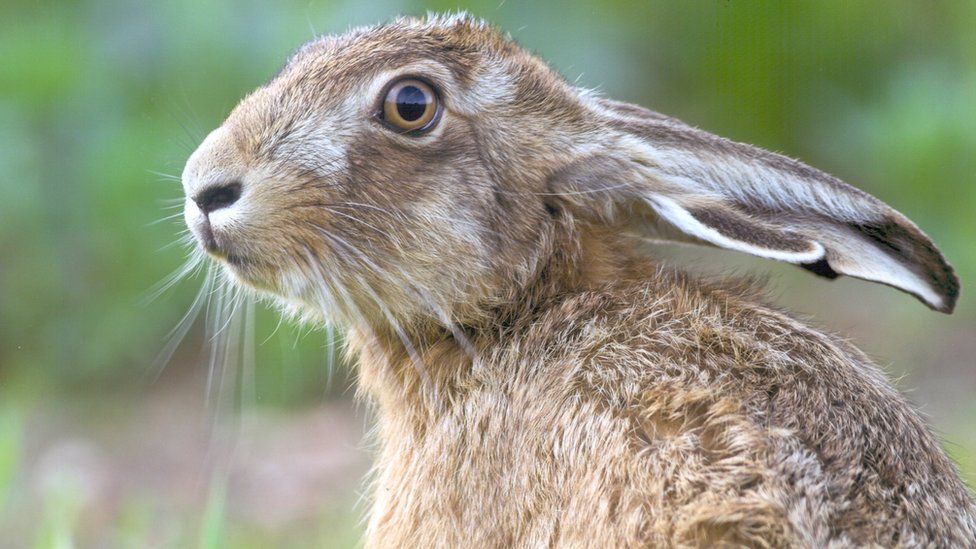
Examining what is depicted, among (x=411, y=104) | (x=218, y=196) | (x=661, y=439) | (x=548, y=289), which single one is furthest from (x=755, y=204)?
(x=218, y=196)

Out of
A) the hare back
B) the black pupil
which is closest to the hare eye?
the black pupil

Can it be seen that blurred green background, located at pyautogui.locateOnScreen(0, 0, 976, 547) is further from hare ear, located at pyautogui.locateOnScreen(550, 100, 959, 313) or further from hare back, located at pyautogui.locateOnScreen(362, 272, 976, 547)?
hare ear, located at pyautogui.locateOnScreen(550, 100, 959, 313)

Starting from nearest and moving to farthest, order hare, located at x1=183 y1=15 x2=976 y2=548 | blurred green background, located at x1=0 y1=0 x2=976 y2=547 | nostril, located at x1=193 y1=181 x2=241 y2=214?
hare, located at x1=183 y1=15 x2=976 y2=548 < nostril, located at x1=193 y1=181 x2=241 y2=214 < blurred green background, located at x1=0 y1=0 x2=976 y2=547

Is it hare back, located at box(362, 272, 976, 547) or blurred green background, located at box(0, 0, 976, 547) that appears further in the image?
blurred green background, located at box(0, 0, 976, 547)

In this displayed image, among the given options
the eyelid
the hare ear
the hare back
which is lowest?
the hare back

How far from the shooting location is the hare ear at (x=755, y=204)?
280 centimetres

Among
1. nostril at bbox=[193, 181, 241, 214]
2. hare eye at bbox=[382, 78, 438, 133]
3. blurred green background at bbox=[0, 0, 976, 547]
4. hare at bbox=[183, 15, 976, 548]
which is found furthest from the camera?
blurred green background at bbox=[0, 0, 976, 547]

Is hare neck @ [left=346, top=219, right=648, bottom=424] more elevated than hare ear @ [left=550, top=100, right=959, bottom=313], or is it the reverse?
hare ear @ [left=550, top=100, right=959, bottom=313]

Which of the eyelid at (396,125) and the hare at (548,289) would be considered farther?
the eyelid at (396,125)

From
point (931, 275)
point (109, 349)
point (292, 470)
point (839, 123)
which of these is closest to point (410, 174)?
point (931, 275)

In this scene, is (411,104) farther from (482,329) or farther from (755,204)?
(755,204)

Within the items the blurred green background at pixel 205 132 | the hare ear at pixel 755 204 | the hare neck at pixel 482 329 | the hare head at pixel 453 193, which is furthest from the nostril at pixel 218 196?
the blurred green background at pixel 205 132

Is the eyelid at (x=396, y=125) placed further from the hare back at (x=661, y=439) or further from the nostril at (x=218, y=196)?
the hare back at (x=661, y=439)

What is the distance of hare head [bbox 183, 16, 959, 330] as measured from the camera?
2799mm
